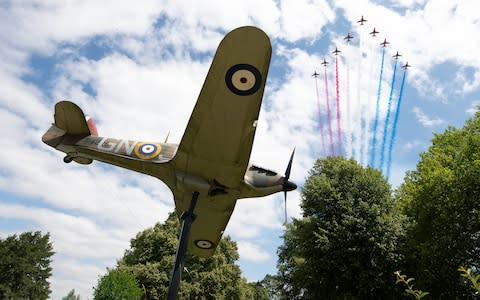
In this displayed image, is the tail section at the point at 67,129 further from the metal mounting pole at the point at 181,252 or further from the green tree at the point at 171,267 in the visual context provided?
the green tree at the point at 171,267

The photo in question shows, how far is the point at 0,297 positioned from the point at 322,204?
194 feet

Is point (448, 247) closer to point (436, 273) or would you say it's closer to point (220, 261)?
point (436, 273)

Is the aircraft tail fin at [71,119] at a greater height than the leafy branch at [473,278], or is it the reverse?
the aircraft tail fin at [71,119]

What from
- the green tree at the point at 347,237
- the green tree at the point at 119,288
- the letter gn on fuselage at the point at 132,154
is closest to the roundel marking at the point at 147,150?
the letter gn on fuselage at the point at 132,154

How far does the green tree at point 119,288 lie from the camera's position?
29.3 m

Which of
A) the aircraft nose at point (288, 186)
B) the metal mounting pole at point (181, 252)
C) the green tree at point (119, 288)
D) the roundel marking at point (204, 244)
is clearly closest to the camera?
the metal mounting pole at point (181, 252)

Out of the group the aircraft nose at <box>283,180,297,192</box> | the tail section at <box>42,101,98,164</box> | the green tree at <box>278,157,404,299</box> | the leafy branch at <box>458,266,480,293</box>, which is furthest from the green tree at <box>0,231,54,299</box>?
the leafy branch at <box>458,266,480,293</box>

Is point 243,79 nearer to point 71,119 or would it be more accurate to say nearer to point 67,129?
point 71,119

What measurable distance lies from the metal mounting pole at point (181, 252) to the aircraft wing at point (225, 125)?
→ 27.4 inches

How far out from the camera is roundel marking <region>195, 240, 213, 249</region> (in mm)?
11914

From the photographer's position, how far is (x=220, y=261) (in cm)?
3888

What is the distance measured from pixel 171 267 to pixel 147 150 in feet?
95.8

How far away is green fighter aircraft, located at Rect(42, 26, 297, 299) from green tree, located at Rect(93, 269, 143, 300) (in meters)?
20.6

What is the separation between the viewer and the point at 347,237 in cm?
2239
